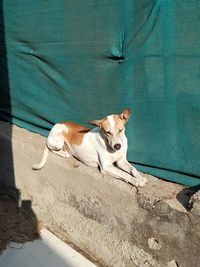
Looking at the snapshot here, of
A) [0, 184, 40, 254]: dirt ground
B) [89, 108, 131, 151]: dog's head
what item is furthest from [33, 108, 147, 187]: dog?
[0, 184, 40, 254]: dirt ground

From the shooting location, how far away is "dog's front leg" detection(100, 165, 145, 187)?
160 inches

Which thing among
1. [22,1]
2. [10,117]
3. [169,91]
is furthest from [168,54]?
[10,117]

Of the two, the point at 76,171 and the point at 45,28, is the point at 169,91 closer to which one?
the point at 76,171

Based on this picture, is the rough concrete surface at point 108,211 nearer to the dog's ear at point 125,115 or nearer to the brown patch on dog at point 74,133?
the brown patch on dog at point 74,133

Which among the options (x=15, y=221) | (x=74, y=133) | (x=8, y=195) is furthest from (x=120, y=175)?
(x=8, y=195)

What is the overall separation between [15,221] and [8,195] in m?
0.67

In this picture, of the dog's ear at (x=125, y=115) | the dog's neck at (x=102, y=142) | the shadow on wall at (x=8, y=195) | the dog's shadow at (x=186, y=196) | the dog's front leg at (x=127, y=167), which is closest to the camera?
the dog's shadow at (x=186, y=196)

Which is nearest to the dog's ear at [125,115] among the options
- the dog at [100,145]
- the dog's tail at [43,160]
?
the dog at [100,145]

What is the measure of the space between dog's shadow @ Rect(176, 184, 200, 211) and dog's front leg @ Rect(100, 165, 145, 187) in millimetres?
365

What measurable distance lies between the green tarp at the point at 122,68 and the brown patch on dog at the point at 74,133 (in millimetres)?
155

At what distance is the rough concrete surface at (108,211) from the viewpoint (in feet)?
12.1

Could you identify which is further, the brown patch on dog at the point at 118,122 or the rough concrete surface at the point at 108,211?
the brown patch on dog at the point at 118,122

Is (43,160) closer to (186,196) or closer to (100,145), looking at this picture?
(100,145)

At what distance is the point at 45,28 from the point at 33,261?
8.55 feet
